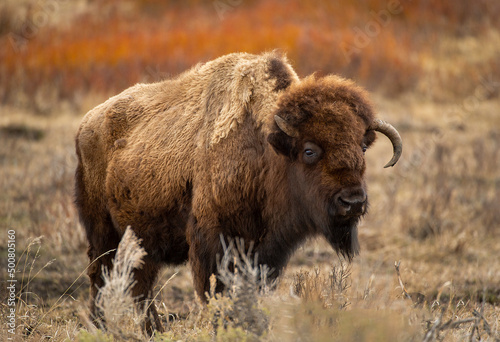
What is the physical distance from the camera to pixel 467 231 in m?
8.59

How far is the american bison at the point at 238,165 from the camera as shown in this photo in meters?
4.23

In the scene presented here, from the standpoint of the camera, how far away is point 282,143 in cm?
429

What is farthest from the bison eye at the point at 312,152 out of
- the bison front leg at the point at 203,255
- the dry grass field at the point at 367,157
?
the bison front leg at the point at 203,255

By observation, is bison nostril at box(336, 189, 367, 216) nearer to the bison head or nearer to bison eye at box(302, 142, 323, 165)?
the bison head

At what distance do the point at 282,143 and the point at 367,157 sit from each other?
8.41 m

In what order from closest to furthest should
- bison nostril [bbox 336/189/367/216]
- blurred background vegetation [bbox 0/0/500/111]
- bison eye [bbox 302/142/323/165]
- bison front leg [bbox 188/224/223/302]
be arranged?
bison nostril [bbox 336/189/367/216]
bison eye [bbox 302/142/323/165]
bison front leg [bbox 188/224/223/302]
blurred background vegetation [bbox 0/0/500/111]

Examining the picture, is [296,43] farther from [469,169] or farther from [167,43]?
[469,169]

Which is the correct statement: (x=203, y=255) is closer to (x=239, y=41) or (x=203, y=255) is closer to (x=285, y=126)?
(x=285, y=126)

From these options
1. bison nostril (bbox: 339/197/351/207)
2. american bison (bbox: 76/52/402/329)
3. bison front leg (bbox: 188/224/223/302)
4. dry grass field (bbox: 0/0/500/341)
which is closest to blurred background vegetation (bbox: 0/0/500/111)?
dry grass field (bbox: 0/0/500/341)

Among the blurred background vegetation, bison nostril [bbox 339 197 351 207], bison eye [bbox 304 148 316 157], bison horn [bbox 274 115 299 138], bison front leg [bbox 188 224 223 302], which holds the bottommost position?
bison front leg [bbox 188 224 223 302]

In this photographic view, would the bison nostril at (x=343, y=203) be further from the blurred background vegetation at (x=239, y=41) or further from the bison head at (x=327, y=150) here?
the blurred background vegetation at (x=239, y=41)

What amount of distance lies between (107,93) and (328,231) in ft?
42.7

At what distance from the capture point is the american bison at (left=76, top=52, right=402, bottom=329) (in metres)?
4.23

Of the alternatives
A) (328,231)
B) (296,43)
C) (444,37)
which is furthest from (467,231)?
(444,37)
